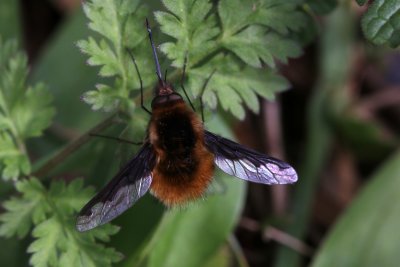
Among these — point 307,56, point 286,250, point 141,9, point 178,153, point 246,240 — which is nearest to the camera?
point 178,153

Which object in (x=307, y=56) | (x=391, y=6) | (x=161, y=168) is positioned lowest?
(x=307, y=56)

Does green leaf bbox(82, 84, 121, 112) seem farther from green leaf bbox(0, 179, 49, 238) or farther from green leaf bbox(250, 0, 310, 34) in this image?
green leaf bbox(250, 0, 310, 34)

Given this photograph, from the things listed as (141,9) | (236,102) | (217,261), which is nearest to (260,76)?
(236,102)

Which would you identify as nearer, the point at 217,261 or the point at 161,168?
the point at 161,168

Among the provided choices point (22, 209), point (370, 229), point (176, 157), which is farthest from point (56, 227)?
point (370, 229)

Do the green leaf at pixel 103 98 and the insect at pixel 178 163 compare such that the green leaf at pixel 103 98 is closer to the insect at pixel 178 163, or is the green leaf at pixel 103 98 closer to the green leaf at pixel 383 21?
the insect at pixel 178 163

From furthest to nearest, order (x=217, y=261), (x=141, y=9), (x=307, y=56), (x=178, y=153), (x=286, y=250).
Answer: (x=307, y=56) → (x=286, y=250) → (x=217, y=261) → (x=141, y=9) → (x=178, y=153)

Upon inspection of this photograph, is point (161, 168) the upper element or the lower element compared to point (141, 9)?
lower

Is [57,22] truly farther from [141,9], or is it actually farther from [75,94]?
[141,9]
